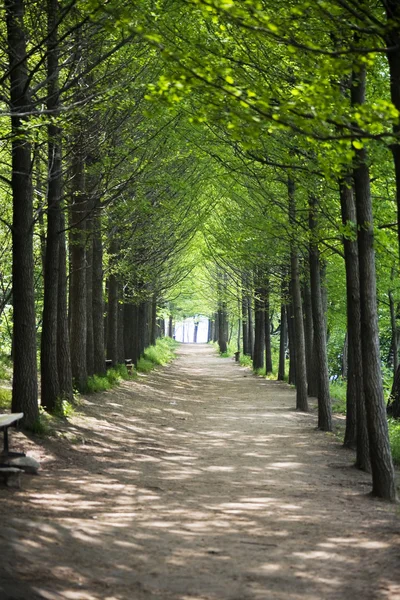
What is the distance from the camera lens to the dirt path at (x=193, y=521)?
557 centimetres

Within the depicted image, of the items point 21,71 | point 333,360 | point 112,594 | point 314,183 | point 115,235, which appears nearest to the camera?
point 112,594

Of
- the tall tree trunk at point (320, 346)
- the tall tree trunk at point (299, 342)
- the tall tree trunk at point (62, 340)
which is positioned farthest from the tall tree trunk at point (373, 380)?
the tall tree trunk at point (299, 342)

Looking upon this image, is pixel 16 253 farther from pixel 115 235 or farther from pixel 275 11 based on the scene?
pixel 115 235

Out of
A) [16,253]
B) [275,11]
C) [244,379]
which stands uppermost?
[275,11]

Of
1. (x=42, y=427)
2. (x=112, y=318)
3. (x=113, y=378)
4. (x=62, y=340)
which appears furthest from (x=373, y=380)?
(x=112, y=318)

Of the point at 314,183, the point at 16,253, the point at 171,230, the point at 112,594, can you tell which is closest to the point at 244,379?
the point at 171,230

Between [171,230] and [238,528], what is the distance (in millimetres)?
22502

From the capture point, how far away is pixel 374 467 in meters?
9.56

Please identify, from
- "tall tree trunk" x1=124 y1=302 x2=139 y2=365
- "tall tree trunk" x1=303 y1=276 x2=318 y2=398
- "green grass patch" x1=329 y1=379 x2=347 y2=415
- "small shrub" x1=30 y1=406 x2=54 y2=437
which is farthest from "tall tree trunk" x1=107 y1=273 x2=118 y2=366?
"small shrub" x1=30 y1=406 x2=54 y2=437

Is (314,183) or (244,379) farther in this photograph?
(244,379)

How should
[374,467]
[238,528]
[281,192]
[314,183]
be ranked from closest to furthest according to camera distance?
[238,528], [374,467], [314,183], [281,192]

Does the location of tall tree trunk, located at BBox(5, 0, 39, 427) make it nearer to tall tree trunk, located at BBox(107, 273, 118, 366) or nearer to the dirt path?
the dirt path

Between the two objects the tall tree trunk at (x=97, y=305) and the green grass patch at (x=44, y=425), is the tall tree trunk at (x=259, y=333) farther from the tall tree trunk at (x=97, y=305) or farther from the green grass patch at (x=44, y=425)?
the green grass patch at (x=44, y=425)

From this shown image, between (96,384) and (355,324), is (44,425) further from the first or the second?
(96,384)
